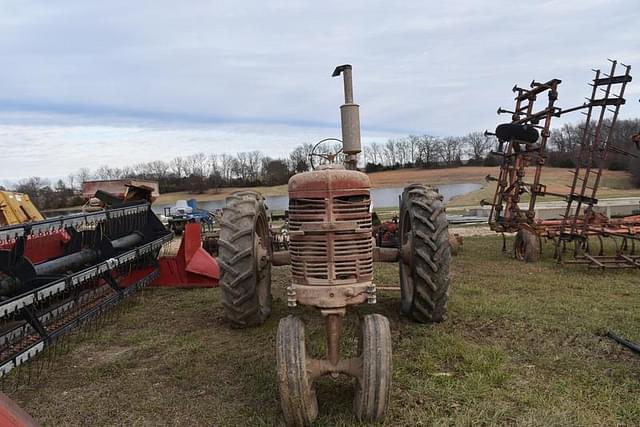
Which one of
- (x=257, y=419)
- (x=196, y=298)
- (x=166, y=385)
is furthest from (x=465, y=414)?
(x=196, y=298)

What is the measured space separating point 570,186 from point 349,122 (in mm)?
6399

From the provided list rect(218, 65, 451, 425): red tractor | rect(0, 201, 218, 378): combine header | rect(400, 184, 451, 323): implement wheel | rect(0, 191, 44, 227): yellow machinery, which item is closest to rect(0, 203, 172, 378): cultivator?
rect(0, 201, 218, 378): combine header

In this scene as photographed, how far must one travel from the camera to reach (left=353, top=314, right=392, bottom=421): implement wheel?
299 cm

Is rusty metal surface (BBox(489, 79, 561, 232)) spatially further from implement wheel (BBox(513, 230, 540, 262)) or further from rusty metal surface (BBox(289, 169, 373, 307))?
rusty metal surface (BBox(289, 169, 373, 307))

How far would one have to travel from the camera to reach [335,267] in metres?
3.37

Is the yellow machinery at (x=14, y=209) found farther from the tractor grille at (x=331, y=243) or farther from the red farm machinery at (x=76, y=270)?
the tractor grille at (x=331, y=243)

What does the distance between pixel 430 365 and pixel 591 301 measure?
3.06 metres

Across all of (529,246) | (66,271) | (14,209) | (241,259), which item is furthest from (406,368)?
(14,209)

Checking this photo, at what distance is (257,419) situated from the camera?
3.27 metres

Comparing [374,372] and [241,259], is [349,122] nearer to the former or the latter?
[241,259]

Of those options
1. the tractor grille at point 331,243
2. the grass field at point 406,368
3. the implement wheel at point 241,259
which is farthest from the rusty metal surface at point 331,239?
the implement wheel at point 241,259

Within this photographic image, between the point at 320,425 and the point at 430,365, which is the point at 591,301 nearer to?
the point at 430,365

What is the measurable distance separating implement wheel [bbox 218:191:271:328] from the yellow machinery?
181 inches

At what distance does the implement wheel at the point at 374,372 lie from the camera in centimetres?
299
